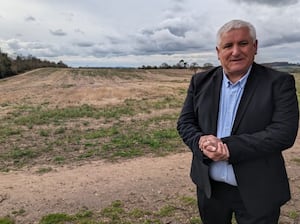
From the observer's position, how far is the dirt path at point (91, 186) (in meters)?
4.48

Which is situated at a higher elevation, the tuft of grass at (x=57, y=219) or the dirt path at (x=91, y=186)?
the tuft of grass at (x=57, y=219)

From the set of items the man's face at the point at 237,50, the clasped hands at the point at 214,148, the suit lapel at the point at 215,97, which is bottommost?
the clasped hands at the point at 214,148

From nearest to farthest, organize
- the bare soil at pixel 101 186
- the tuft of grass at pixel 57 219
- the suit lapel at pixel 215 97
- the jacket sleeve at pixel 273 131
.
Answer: the jacket sleeve at pixel 273 131 → the suit lapel at pixel 215 97 → the tuft of grass at pixel 57 219 → the bare soil at pixel 101 186

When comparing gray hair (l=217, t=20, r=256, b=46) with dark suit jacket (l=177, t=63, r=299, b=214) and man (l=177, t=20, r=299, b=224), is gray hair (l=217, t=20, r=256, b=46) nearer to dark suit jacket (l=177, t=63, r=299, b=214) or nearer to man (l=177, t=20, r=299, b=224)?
man (l=177, t=20, r=299, b=224)

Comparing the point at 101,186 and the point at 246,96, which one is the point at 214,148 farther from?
the point at 101,186

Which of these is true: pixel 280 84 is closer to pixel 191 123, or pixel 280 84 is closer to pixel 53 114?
pixel 191 123

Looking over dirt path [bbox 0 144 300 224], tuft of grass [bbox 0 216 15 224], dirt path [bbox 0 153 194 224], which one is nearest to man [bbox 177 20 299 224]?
dirt path [bbox 0 144 300 224]

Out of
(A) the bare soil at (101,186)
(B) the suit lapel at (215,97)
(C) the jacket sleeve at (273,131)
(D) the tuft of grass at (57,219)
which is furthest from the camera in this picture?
(A) the bare soil at (101,186)

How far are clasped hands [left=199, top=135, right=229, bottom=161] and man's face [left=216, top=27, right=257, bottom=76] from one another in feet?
1.26

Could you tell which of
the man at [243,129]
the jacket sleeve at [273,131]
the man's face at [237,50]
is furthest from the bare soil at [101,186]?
the man's face at [237,50]

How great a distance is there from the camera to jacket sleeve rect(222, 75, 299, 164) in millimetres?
1868

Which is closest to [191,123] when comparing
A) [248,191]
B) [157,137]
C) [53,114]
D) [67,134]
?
[248,191]

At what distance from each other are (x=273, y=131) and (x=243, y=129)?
0.15m

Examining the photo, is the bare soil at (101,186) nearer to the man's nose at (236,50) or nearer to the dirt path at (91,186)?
the dirt path at (91,186)
